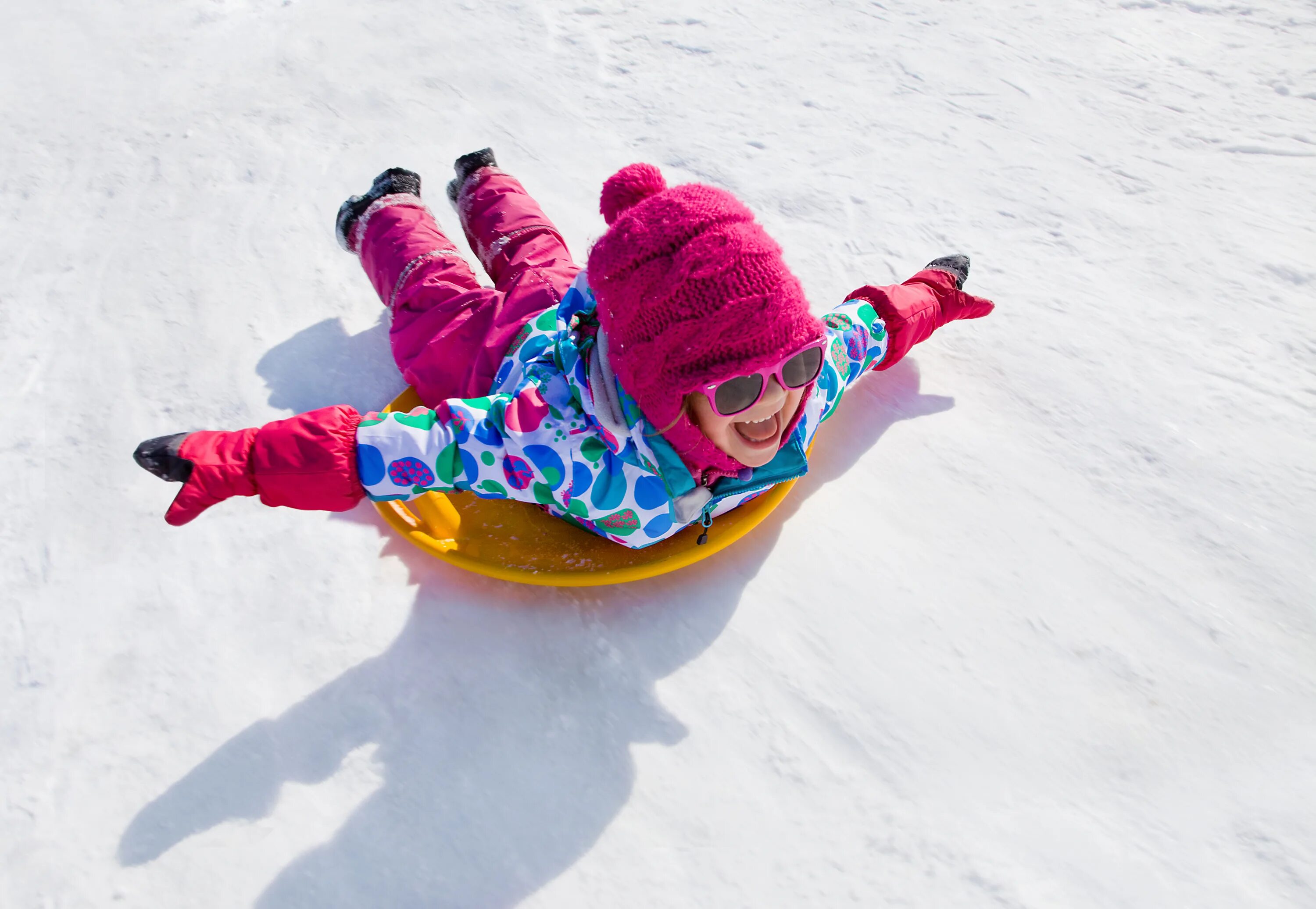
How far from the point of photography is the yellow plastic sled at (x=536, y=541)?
1.53 m

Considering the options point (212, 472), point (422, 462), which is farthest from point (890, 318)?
point (212, 472)

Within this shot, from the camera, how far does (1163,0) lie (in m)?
2.92

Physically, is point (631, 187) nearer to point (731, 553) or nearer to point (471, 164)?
point (731, 553)

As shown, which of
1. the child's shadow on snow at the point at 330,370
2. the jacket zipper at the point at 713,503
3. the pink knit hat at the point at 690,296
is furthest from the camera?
the child's shadow on snow at the point at 330,370

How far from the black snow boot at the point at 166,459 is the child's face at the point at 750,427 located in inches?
27.1

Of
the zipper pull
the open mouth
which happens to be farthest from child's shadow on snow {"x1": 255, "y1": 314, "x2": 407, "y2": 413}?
the open mouth

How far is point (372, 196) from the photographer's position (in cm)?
200

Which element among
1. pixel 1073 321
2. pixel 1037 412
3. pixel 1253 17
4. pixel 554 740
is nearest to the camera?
pixel 554 740

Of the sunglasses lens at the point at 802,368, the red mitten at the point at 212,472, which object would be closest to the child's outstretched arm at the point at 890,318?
the sunglasses lens at the point at 802,368

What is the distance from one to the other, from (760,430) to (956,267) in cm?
83

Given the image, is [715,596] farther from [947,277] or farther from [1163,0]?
[1163,0]

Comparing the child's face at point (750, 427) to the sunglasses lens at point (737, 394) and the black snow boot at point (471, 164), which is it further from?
the black snow boot at point (471, 164)

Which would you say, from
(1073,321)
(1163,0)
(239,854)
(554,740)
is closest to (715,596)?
(554,740)

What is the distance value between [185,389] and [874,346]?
4.42ft
